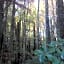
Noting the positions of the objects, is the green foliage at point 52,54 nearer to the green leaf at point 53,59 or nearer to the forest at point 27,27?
the green leaf at point 53,59

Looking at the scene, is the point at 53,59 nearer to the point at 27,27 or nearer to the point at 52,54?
the point at 52,54

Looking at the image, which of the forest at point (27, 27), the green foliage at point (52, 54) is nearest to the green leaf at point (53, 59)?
the green foliage at point (52, 54)

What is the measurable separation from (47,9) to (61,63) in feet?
6.12

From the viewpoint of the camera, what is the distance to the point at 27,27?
426 centimetres

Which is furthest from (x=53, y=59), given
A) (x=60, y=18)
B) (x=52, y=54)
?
(x=60, y=18)

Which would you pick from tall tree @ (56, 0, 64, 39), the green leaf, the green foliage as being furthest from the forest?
the green leaf

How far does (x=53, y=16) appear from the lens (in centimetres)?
433

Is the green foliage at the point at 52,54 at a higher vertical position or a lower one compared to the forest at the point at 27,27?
lower

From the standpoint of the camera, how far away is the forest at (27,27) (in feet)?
13.2

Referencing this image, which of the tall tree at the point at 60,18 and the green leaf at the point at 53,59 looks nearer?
the green leaf at the point at 53,59

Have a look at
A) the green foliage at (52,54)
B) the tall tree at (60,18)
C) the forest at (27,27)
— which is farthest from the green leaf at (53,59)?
the tall tree at (60,18)

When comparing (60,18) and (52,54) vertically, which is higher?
(60,18)

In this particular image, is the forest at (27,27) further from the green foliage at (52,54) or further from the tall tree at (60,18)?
the green foliage at (52,54)

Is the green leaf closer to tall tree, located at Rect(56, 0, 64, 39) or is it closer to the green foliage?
the green foliage
